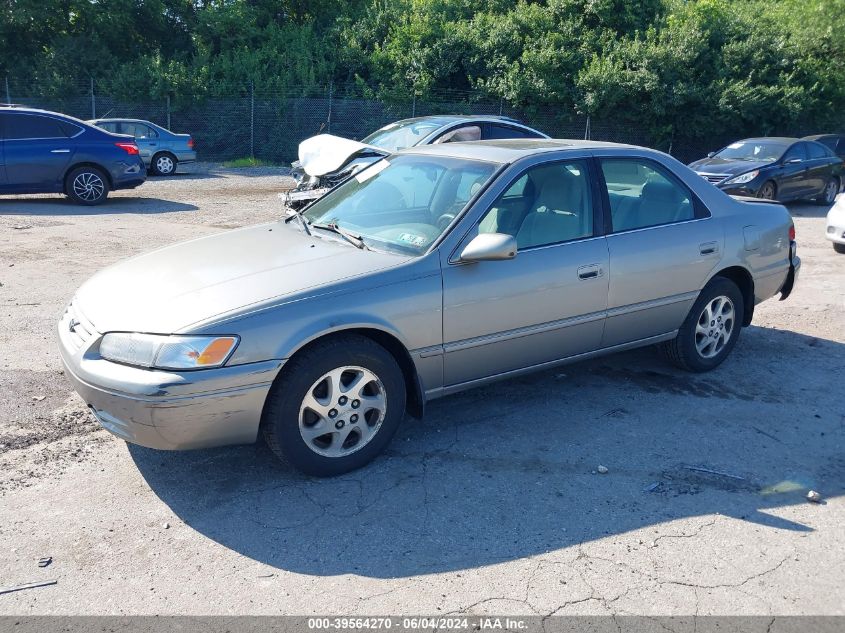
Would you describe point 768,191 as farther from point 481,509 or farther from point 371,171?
point 481,509

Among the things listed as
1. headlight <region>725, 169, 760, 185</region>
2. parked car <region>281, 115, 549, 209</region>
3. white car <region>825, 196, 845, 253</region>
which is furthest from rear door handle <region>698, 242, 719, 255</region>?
headlight <region>725, 169, 760, 185</region>

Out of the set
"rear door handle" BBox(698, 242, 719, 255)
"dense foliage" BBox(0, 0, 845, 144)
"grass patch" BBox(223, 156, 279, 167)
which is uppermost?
"dense foliage" BBox(0, 0, 845, 144)

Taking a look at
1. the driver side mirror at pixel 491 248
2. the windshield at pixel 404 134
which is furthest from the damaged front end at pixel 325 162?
the driver side mirror at pixel 491 248

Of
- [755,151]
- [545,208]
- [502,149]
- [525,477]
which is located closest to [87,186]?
[502,149]

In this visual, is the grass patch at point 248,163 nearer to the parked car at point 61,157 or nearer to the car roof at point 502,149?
the parked car at point 61,157

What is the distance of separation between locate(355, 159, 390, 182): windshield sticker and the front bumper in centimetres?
203

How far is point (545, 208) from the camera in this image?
504 centimetres

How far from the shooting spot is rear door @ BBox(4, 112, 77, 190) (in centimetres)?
1262

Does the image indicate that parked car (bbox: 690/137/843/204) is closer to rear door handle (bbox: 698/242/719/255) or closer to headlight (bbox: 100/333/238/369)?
rear door handle (bbox: 698/242/719/255)

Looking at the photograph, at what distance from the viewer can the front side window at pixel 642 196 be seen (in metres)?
5.36

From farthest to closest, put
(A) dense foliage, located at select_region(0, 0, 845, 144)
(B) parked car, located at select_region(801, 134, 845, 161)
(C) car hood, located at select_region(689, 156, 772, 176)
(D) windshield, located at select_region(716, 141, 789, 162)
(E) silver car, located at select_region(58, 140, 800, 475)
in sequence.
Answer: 1. (A) dense foliage, located at select_region(0, 0, 845, 144)
2. (B) parked car, located at select_region(801, 134, 845, 161)
3. (D) windshield, located at select_region(716, 141, 789, 162)
4. (C) car hood, located at select_region(689, 156, 772, 176)
5. (E) silver car, located at select_region(58, 140, 800, 475)

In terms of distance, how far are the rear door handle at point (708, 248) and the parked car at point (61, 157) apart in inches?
423

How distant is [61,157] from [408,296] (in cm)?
1069

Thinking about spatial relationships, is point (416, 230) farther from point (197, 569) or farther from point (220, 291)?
point (197, 569)
